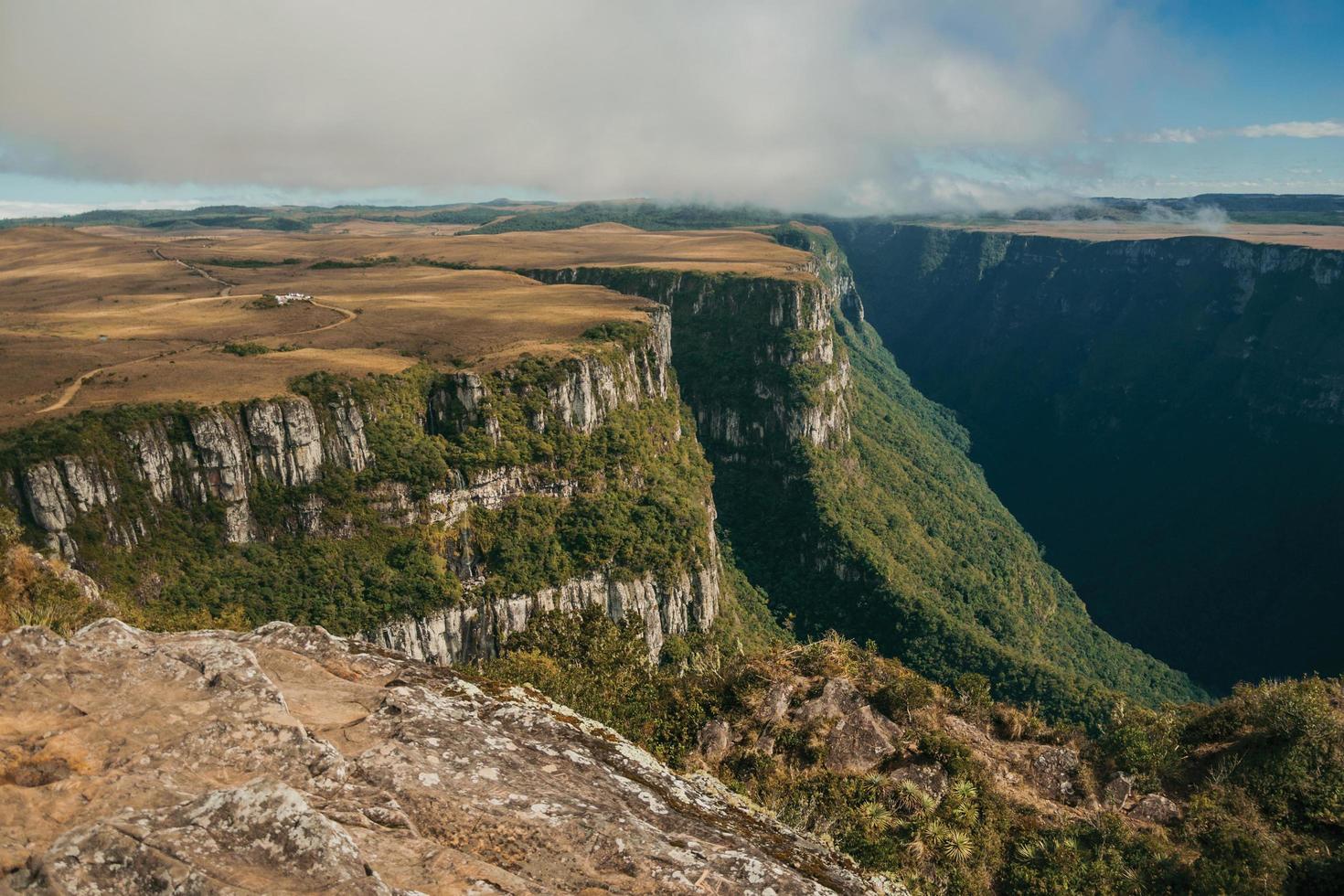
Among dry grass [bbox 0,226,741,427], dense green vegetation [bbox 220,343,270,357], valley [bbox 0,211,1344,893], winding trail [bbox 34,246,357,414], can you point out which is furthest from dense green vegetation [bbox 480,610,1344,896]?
dense green vegetation [bbox 220,343,270,357]

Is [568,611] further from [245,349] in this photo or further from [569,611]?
[245,349]

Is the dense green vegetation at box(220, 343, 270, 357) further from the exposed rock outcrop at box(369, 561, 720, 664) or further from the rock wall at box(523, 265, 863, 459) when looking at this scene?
the rock wall at box(523, 265, 863, 459)

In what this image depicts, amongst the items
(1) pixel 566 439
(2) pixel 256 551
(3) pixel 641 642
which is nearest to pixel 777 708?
(3) pixel 641 642

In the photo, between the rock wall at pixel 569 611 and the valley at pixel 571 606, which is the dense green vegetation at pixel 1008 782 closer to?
the valley at pixel 571 606

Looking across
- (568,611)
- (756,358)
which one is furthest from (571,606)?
(756,358)

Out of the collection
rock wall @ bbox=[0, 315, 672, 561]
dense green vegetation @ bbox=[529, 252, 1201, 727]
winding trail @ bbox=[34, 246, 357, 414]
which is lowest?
dense green vegetation @ bbox=[529, 252, 1201, 727]

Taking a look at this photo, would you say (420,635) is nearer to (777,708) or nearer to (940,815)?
(777,708)

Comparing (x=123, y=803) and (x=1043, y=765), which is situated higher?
(x=123, y=803)
